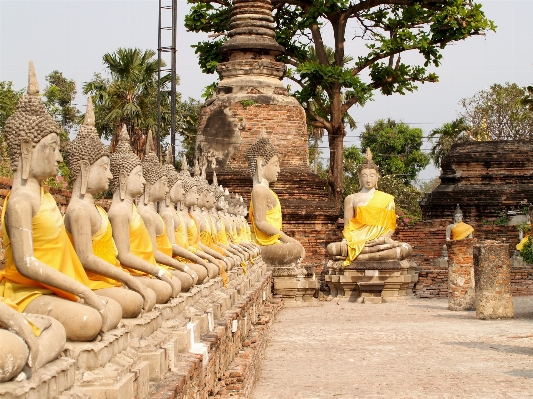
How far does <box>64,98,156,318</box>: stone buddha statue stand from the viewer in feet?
15.1

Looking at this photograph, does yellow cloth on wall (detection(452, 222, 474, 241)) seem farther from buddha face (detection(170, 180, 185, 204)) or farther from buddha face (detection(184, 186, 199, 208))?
→ buddha face (detection(170, 180, 185, 204))

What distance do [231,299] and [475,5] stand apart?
56.3ft

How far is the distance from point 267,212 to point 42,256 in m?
10.6

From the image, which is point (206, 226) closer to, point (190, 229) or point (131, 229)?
point (190, 229)

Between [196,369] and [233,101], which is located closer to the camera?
[196,369]

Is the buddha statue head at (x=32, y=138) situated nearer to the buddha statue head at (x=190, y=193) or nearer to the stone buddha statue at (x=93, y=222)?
the stone buddha statue at (x=93, y=222)

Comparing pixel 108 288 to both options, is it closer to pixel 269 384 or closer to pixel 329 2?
pixel 269 384

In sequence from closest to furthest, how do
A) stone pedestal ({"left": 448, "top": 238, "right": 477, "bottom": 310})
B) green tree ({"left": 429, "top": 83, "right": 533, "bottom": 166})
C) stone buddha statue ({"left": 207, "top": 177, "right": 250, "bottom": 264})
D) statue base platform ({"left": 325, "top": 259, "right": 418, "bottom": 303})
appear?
1. stone buddha statue ({"left": 207, "top": 177, "right": 250, "bottom": 264})
2. stone pedestal ({"left": 448, "top": 238, "right": 477, "bottom": 310})
3. statue base platform ({"left": 325, "top": 259, "right": 418, "bottom": 303})
4. green tree ({"left": 429, "top": 83, "right": 533, "bottom": 166})

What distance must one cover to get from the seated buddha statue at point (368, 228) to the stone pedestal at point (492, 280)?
4267 mm

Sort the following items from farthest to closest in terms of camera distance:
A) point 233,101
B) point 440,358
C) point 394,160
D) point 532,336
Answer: point 394,160 < point 233,101 < point 532,336 < point 440,358

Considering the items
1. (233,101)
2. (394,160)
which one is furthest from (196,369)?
(394,160)

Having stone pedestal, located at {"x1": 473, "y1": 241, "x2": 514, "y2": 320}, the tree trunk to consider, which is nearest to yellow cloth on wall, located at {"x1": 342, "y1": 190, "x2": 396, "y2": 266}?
stone pedestal, located at {"x1": 473, "y1": 241, "x2": 514, "y2": 320}

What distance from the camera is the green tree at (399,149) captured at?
1715 inches

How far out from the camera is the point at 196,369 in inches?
198
